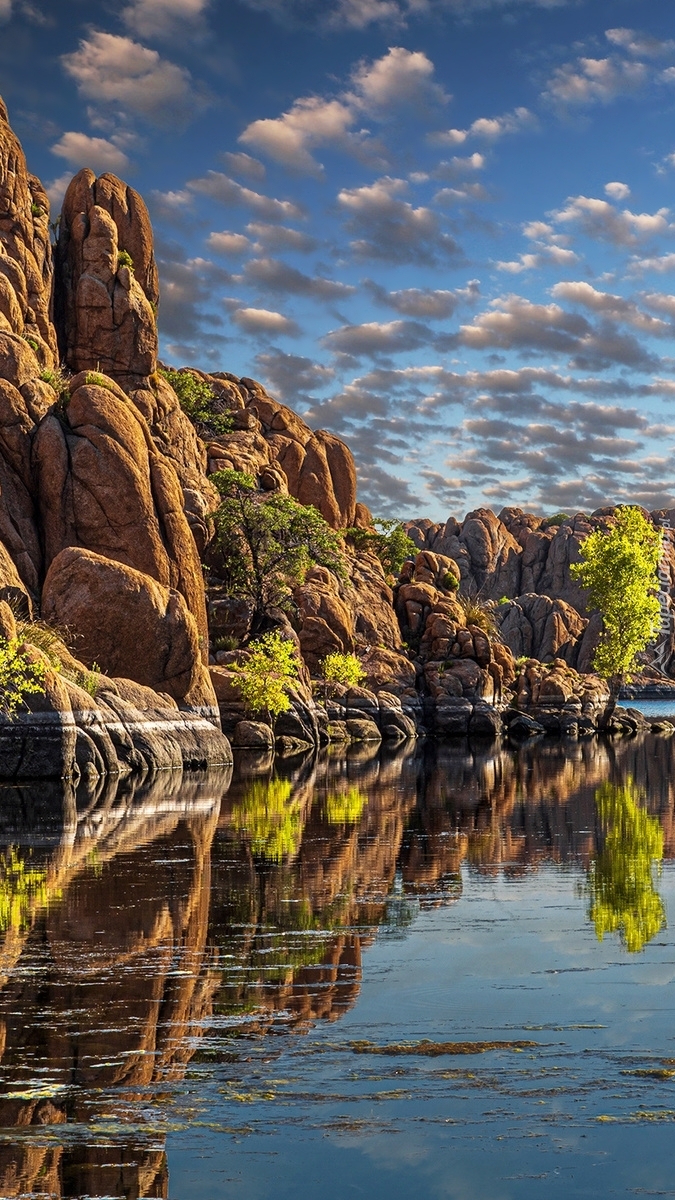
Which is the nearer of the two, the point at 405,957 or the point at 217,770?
the point at 405,957

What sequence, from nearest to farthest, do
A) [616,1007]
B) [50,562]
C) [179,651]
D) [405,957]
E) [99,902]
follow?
1. [616,1007]
2. [405,957]
3. [99,902]
4. [179,651]
5. [50,562]

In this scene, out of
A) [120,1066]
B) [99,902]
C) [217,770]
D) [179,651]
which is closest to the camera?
[120,1066]

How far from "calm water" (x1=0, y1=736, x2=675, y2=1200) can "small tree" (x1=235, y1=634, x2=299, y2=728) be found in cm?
4338

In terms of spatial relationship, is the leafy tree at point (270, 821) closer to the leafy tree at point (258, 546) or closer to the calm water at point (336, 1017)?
the calm water at point (336, 1017)

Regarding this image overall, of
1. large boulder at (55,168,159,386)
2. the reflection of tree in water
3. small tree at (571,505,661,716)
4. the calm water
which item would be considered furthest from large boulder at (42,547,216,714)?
small tree at (571,505,661,716)

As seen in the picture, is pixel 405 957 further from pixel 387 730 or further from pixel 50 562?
pixel 387 730

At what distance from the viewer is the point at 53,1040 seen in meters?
10.3

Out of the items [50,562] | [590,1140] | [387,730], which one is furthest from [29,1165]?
[387,730]

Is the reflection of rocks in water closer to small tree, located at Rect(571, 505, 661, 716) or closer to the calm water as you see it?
the calm water

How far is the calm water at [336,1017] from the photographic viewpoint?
7.62 metres

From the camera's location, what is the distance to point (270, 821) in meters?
29.7

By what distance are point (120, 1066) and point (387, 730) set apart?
76.4 metres

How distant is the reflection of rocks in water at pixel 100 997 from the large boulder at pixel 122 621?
1115 inches

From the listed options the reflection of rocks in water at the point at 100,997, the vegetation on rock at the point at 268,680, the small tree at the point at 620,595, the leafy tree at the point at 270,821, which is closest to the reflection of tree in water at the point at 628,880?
the reflection of rocks in water at the point at 100,997
